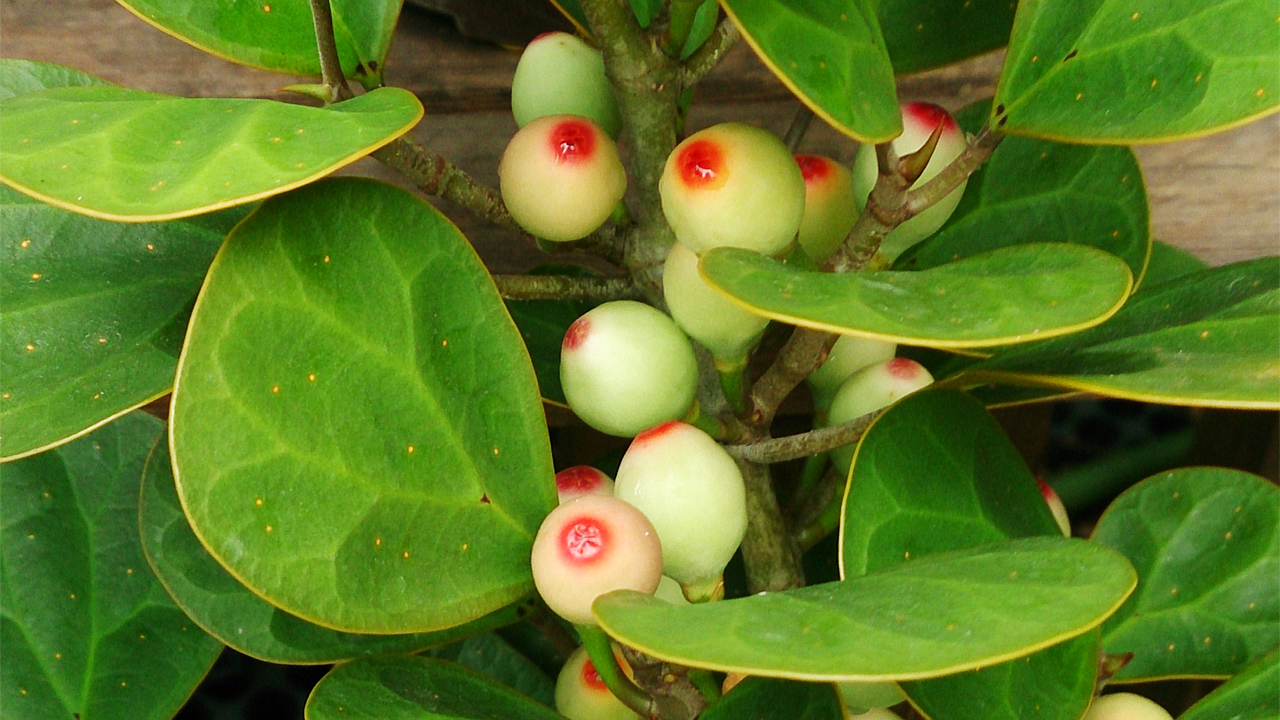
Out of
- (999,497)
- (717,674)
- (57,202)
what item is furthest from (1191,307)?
(57,202)

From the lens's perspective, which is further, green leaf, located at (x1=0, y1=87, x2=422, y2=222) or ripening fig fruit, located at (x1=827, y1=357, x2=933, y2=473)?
ripening fig fruit, located at (x1=827, y1=357, x2=933, y2=473)

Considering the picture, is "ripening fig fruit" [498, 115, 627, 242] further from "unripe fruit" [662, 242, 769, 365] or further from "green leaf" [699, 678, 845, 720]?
"green leaf" [699, 678, 845, 720]

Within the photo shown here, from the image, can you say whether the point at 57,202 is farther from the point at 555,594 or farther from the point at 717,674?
the point at 717,674

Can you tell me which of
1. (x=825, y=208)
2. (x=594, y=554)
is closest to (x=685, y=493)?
(x=594, y=554)

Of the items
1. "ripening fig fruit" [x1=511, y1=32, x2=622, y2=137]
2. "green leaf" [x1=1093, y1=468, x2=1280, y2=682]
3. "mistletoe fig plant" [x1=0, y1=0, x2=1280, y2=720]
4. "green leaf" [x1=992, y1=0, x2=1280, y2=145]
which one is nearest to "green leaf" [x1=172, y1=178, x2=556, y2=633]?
"mistletoe fig plant" [x1=0, y1=0, x2=1280, y2=720]

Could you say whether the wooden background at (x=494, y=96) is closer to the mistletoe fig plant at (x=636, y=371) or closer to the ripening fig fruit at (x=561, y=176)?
the mistletoe fig plant at (x=636, y=371)

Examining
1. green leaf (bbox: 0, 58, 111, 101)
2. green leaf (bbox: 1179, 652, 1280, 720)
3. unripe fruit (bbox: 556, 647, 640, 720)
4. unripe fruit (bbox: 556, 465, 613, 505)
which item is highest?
green leaf (bbox: 0, 58, 111, 101)

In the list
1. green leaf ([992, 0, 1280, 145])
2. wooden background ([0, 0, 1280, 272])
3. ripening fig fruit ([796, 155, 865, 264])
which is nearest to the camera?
green leaf ([992, 0, 1280, 145])
